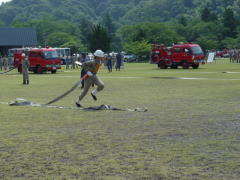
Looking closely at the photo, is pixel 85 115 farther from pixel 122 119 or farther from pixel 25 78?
pixel 25 78

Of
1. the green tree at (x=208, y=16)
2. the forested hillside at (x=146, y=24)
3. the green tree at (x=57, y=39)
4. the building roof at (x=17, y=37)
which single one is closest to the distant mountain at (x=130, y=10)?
the forested hillside at (x=146, y=24)

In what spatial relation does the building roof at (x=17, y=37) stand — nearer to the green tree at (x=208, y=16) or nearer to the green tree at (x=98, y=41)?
the green tree at (x=98, y=41)

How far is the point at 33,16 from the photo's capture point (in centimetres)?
17438

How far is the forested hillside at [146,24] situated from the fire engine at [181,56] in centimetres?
3139

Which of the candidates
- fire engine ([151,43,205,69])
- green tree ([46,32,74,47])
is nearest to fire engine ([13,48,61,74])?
fire engine ([151,43,205,69])

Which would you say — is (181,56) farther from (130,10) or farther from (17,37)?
(130,10)

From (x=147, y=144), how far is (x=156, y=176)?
2.13 meters

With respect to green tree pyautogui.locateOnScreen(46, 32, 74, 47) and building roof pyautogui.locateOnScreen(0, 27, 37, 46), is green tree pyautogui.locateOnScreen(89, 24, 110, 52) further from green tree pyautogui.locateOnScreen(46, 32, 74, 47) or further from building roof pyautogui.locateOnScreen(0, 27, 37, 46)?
green tree pyautogui.locateOnScreen(46, 32, 74, 47)

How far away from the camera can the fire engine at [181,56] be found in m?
42.1

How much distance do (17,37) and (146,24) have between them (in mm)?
29171

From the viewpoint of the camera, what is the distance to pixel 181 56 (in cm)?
4266

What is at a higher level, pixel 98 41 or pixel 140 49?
pixel 98 41

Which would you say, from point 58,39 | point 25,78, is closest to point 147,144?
point 25,78

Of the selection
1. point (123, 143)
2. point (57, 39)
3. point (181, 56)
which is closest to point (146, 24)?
point (57, 39)
